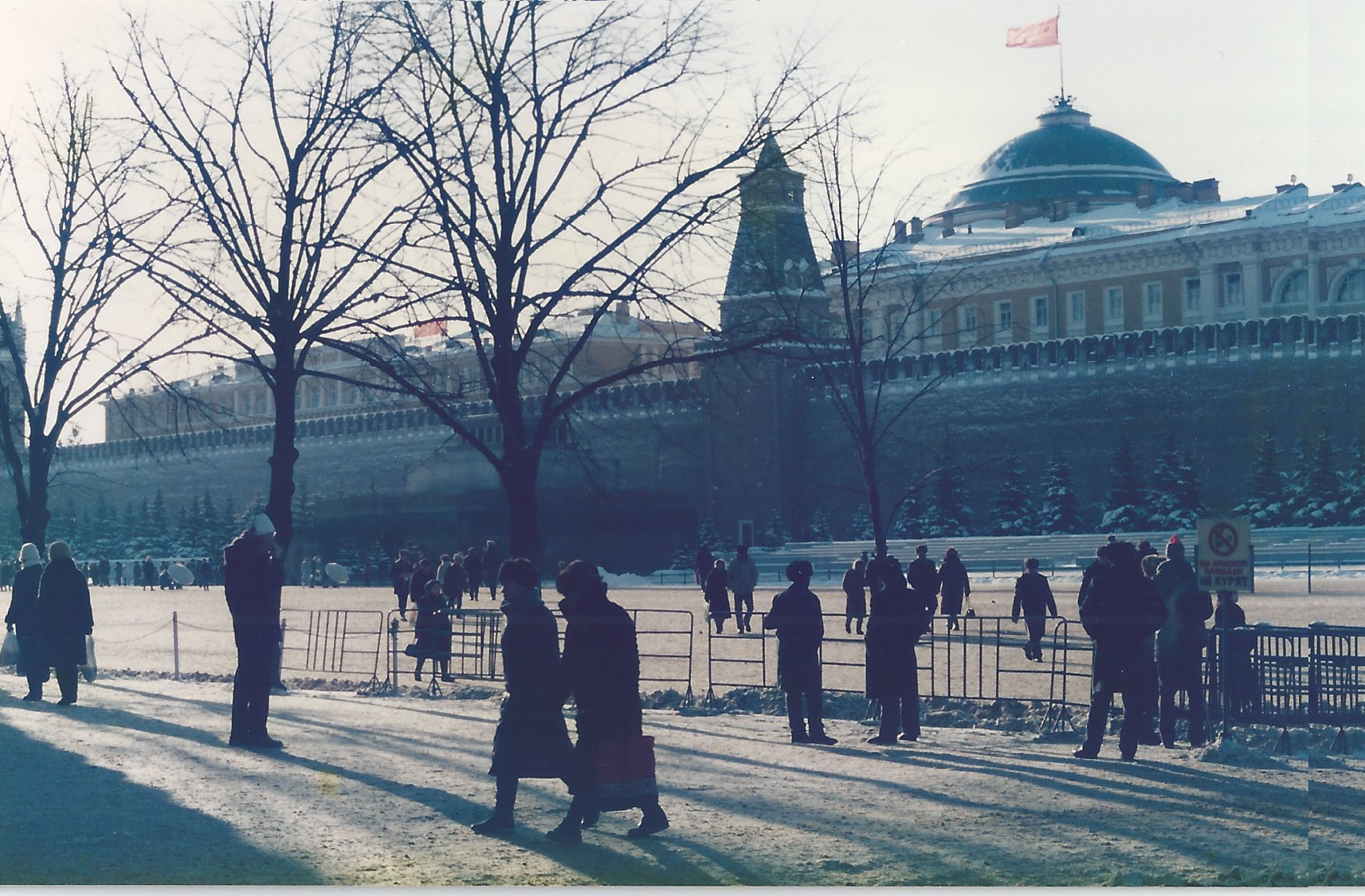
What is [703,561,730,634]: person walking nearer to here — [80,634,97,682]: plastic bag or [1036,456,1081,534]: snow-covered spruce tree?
[80,634,97,682]: plastic bag

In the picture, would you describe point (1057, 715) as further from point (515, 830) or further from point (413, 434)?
point (413, 434)

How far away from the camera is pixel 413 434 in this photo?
48.0 m

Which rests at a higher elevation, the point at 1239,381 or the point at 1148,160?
the point at 1148,160

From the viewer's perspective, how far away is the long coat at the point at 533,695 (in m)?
6.32

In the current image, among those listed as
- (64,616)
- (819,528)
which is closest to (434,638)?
(64,616)

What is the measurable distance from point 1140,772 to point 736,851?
2.58 meters

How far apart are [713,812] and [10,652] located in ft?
32.0

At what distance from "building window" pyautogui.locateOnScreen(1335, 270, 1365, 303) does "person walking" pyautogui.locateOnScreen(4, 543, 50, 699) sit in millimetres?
33537

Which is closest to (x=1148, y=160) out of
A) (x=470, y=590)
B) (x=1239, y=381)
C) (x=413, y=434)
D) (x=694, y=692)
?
(x=1239, y=381)

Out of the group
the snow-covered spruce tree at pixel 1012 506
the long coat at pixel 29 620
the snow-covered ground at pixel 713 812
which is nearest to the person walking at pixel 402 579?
the long coat at pixel 29 620

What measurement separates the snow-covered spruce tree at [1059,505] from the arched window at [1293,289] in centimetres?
854

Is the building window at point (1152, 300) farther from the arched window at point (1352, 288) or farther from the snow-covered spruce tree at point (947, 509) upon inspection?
the snow-covered spruce tree at point (947, 509)

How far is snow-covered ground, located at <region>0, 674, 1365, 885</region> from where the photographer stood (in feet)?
19.5

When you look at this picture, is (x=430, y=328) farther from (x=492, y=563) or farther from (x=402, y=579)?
(x=492, y=563)
